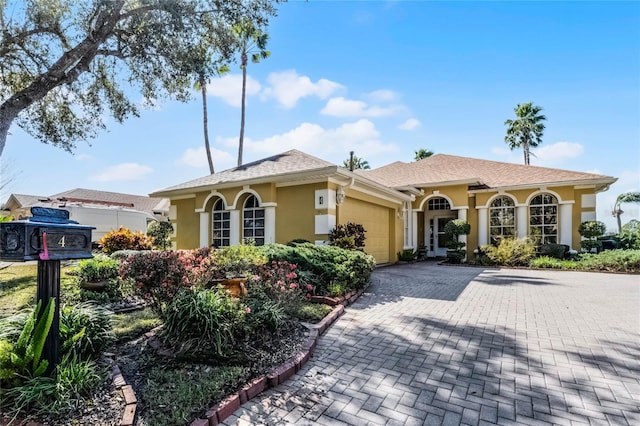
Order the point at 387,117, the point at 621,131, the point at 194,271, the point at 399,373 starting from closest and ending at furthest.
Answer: the point at 399,373, the point at 194,271, the point at 621,131, the point at 387,117

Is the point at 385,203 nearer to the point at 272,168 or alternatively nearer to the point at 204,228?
the point at 272,168

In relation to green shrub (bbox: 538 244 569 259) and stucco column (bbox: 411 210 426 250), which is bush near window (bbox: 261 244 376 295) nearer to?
stucco column (bbox: 411 210 426 250)

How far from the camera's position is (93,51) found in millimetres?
10273

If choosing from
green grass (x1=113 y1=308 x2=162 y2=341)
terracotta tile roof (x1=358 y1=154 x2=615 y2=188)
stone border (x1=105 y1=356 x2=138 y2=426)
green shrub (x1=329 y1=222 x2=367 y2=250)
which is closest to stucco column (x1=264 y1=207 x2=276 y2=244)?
green shrub (x1=329 y1=222 x2=367 y2=250)

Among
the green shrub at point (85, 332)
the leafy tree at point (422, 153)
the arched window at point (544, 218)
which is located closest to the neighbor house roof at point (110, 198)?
the leafy tree at point (422, 153)

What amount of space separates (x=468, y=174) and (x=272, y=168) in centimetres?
1144

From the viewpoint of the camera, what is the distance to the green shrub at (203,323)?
362cm

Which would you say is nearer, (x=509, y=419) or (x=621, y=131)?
(x=509, y=419)

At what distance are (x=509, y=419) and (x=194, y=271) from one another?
4092mm

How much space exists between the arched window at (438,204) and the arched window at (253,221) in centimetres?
1041

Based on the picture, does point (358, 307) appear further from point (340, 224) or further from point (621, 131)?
point (621, 131)

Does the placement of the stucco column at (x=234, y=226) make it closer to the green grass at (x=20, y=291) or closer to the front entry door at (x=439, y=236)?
the green grass at (x=20, y=291)

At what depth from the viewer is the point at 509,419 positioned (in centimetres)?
276

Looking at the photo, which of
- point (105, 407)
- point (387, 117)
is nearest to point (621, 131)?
point (387, 117)
